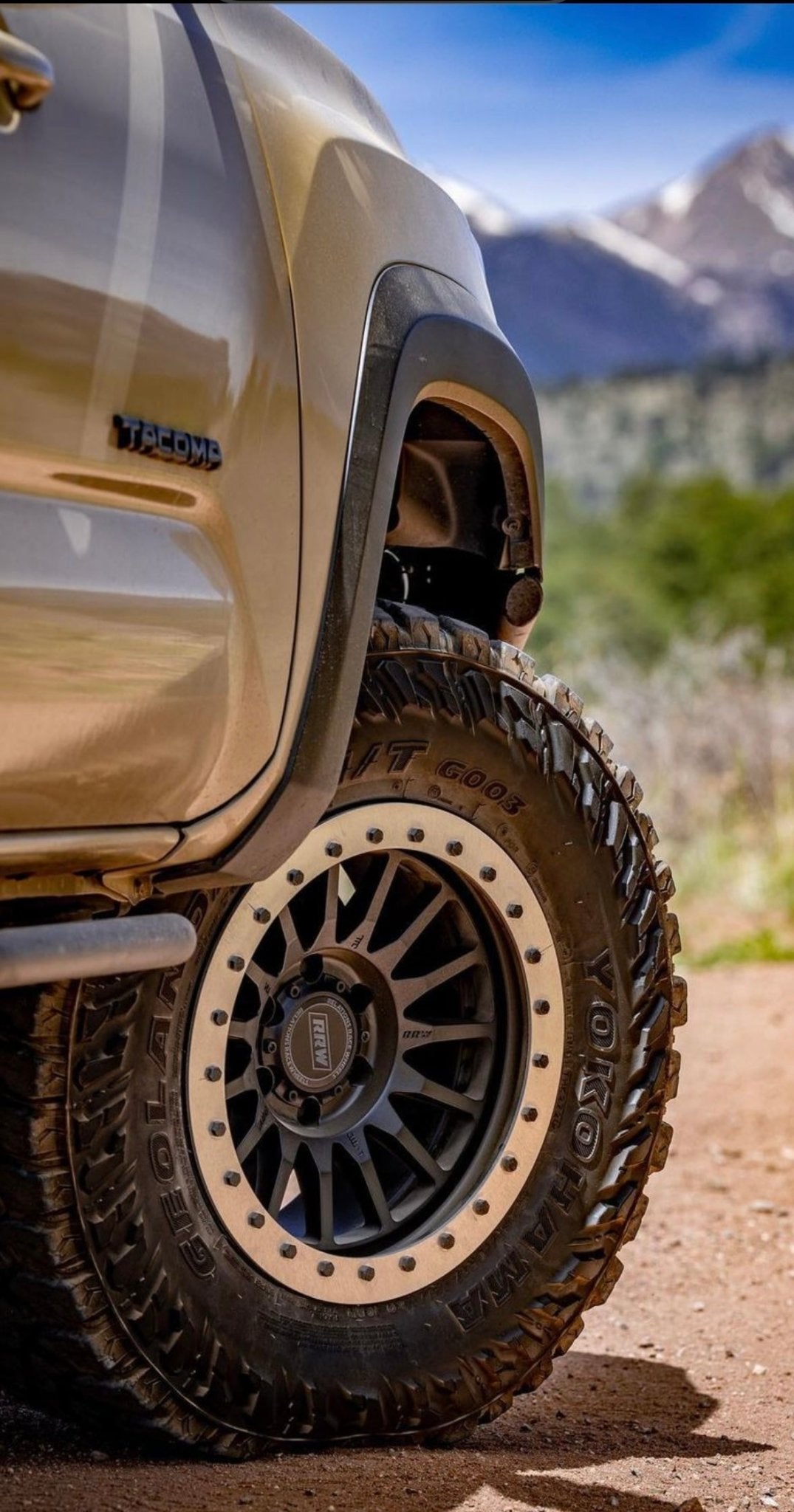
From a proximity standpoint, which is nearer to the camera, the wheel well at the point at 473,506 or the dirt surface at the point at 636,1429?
the dirt surface at the point at 636,1429

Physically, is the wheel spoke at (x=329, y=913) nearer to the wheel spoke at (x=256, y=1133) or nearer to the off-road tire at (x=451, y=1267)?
the off-road tire at (x=451, y=1267)

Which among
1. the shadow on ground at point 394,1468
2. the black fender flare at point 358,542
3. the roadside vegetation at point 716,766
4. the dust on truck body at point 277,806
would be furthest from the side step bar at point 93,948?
the roadside vegetation at point 716,766

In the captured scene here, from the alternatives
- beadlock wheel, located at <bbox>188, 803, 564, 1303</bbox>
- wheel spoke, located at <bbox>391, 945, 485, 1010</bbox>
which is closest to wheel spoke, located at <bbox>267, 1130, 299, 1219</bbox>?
beadlock wheel, located at <bbox>188, 803, 564, 1303</bbox>

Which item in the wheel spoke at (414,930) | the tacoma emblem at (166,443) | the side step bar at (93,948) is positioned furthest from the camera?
the wheel spoke at (414,930)

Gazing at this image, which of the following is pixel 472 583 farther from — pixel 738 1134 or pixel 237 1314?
pixel 738 1134

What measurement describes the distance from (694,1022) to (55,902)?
4.96m

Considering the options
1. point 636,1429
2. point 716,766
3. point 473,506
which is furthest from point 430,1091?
point 716,766

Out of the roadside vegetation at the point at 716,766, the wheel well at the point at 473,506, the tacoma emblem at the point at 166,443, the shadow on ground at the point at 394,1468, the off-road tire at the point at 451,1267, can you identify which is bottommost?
the shadow on ground at the point at 394,1468

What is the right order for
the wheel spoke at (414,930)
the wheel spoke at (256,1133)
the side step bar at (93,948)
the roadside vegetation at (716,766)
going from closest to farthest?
the side step bar at (93,948) < the wheel spoke at (256,1133) < the wheel spoke at (414,930) < the roadside vegetation at (716,766)

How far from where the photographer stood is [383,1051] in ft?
8.43

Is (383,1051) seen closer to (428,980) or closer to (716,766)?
(428,980)

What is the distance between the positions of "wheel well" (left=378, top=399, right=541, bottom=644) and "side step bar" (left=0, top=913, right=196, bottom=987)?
0.98 m

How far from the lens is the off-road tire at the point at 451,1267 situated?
2170 millimetres

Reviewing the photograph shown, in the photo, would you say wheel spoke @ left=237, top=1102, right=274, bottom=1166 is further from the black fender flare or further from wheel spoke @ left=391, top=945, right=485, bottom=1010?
the black fender flare
